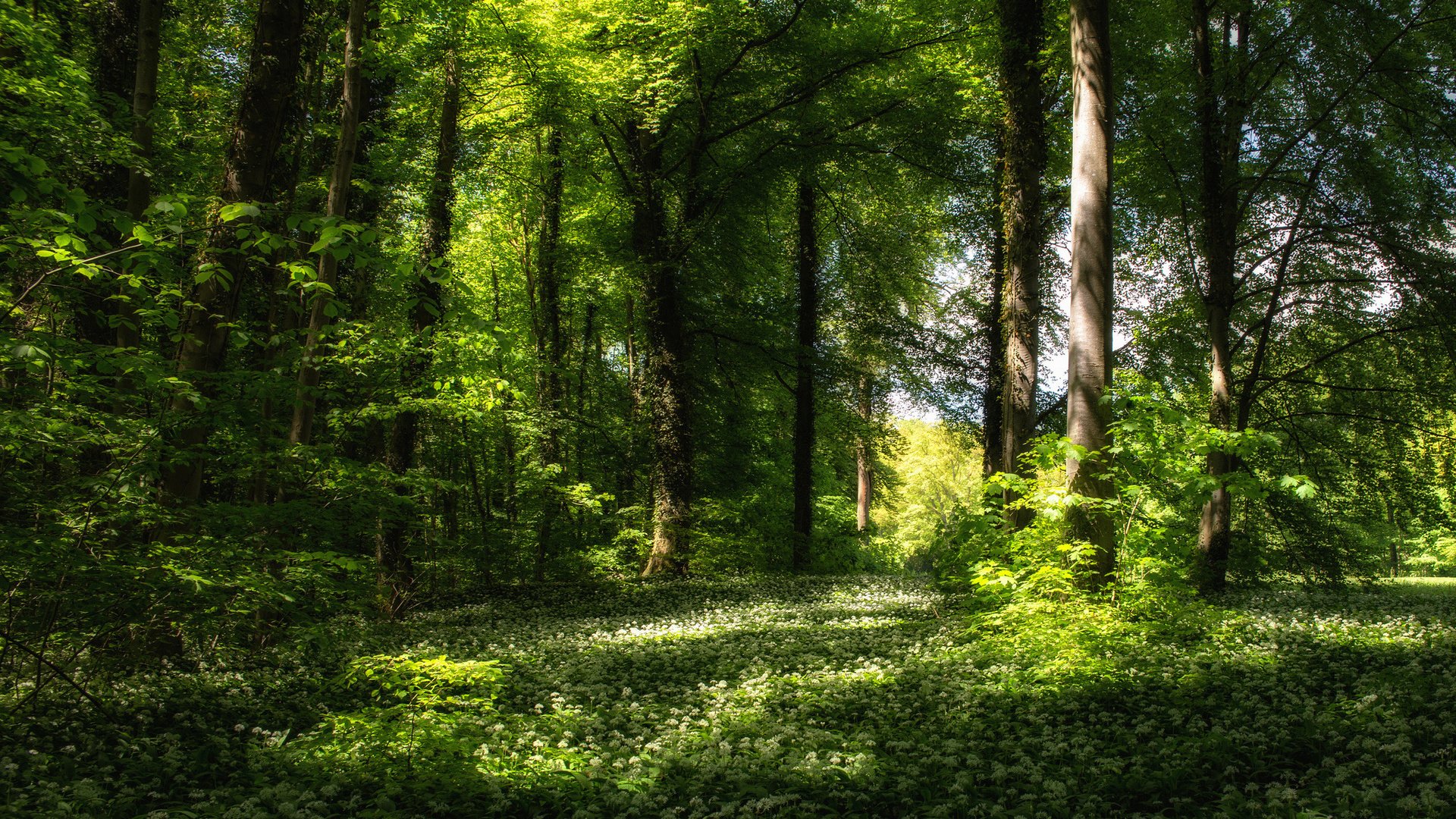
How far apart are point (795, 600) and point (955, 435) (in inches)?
551

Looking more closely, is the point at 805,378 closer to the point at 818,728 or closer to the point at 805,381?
the point at 805,381

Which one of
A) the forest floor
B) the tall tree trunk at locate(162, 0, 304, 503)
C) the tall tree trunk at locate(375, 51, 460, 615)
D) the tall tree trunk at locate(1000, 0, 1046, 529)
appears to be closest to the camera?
the forest floor

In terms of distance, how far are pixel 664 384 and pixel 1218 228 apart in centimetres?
1077

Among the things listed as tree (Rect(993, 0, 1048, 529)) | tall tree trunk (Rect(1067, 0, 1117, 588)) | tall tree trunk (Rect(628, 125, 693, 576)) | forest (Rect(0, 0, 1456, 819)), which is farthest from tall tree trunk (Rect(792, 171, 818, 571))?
tall tree trunk (Rect(1067, 0, 1117, 588))

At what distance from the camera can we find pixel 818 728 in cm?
498

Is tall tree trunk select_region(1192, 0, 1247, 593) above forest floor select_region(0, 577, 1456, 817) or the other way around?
above

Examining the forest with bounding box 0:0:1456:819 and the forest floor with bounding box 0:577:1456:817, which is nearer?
the forest floor with bounding box 0:577:1456:817

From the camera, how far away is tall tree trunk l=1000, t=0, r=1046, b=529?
9.96 metres

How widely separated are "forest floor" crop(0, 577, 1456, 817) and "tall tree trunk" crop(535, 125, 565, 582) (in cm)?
945

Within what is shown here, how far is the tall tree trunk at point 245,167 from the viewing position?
20.4 feet

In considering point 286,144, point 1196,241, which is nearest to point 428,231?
point 286,144

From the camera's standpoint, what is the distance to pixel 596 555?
15320mm

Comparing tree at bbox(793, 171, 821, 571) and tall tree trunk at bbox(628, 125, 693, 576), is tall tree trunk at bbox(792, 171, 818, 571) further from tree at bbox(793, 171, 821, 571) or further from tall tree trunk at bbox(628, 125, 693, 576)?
tall tree trunk at bbox(628, 125, 693, 576)

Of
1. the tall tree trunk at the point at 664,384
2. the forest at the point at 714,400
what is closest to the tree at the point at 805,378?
the forest at the point at 714,400
